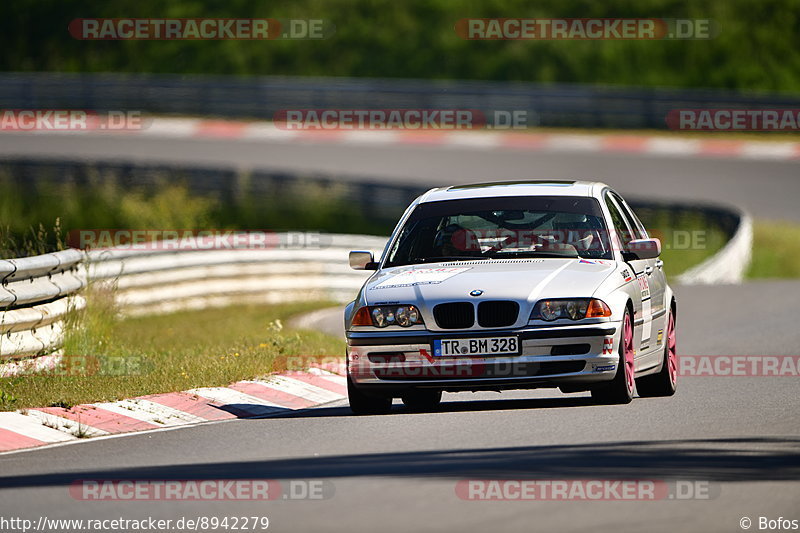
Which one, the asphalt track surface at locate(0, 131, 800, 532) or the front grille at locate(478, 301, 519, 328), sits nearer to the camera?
the asphalt track surface at locate(0, 131, 800, 532)

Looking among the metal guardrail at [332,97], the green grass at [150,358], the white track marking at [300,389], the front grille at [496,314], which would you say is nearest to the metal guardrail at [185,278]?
the green grass at [150,358]

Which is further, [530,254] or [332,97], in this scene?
[332,97]

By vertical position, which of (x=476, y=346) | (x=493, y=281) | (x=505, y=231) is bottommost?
(x=476, y=346)

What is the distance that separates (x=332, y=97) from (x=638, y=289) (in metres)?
26.5

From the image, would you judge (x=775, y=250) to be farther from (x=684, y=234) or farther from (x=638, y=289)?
(x=638, y=289)

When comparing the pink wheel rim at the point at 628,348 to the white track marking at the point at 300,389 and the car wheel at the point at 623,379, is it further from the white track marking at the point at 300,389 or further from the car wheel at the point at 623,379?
the white track marking at the point at 300,389

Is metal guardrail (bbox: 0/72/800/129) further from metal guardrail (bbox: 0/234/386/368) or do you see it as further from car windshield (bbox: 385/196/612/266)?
car windshield (bbox: 385/196/612/266)

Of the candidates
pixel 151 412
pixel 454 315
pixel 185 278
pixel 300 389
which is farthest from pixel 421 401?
pixel 185 278

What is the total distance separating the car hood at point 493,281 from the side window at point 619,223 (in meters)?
0.64

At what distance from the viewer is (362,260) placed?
1082 cm

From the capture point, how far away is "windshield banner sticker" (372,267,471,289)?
10.1 meters

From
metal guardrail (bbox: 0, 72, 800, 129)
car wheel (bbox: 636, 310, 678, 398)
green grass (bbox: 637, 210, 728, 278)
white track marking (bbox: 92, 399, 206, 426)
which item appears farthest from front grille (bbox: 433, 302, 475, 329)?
metal guardrail (bbox: 0, 72, 800, 129)

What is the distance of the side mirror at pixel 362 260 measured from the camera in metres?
10.7

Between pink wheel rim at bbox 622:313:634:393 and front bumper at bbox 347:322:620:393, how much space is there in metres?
0.15
